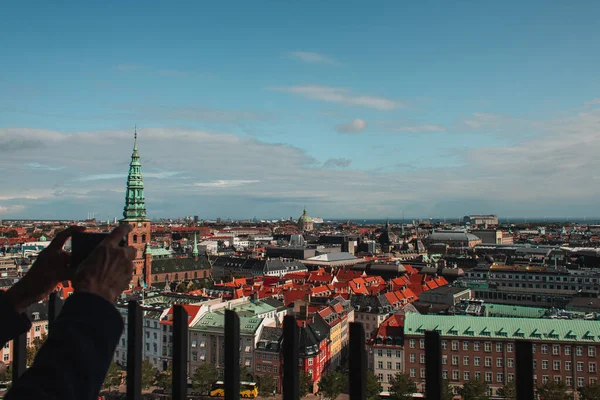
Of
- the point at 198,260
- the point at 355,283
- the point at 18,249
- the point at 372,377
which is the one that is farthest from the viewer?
the point at 18,249

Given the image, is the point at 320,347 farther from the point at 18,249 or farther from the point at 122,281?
the point at 18,249

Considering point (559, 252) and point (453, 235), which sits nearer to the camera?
point (559, 252)

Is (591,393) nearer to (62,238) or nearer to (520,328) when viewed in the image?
(520,328)

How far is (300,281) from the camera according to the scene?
67.3 metres

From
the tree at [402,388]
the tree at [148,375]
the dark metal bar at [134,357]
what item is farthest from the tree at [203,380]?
the dark metal bar at [134,357]

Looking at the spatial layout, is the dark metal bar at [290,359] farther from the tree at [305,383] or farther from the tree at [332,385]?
the tree at [305,383]

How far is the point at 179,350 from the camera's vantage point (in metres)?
2.82

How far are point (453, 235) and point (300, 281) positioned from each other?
96.8 meters

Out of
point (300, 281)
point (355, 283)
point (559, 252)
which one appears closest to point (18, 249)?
point (300, 281)

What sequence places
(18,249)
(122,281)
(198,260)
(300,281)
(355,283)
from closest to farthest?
(122,281), (355,283), (300,281), (198,260), (18,249)

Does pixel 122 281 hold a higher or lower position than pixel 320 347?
higher

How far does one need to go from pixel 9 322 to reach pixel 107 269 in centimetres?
52

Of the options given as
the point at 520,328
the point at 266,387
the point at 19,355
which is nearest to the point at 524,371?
the point at 19,355

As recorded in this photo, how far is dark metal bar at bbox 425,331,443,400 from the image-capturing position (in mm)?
2340
